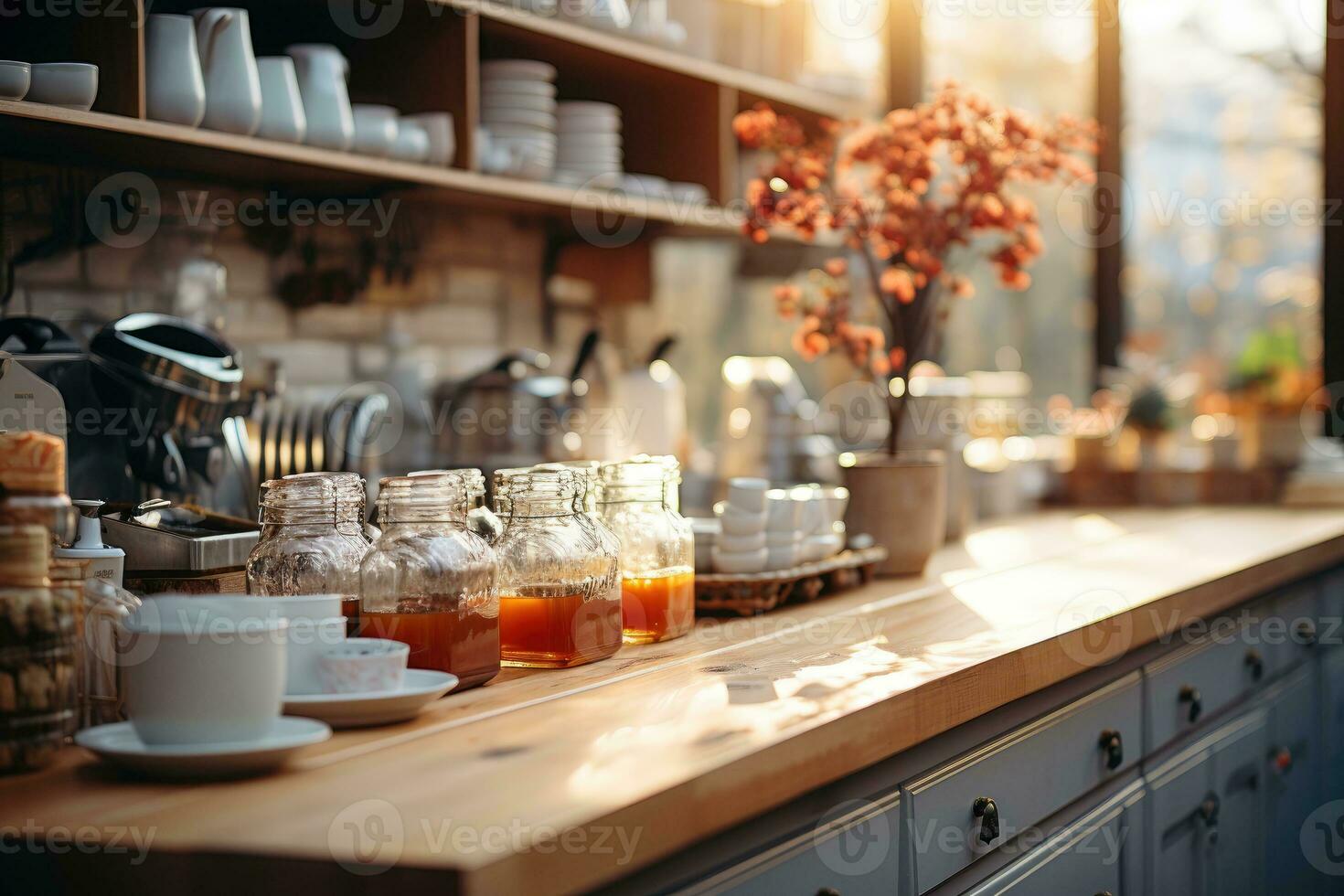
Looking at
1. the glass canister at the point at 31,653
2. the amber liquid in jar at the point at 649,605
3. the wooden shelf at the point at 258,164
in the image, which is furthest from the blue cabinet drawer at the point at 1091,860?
the wooden shelf at the point at 258,164

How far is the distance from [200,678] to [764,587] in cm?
85

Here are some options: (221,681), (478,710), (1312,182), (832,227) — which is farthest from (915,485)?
(1312,182)

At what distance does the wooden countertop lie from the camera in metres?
0.81

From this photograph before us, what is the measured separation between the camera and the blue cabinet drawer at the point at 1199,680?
181 centimetres

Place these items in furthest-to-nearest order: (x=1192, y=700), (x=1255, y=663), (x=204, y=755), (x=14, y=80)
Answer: (x=1255, y=663), (x=1192, y=700), (x=14, y=80), (x=204, y=755)

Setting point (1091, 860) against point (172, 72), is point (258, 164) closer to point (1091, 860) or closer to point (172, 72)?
point (172, 72)

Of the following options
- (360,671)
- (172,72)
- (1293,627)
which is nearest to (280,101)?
(172,72)

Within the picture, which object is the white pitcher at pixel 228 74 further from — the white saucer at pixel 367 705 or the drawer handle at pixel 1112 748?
the drawer handle at pixel 1112 748

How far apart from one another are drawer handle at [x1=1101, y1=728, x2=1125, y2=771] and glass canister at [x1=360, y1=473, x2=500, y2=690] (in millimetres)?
810

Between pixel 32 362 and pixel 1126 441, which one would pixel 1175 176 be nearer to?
pixel 1126 441

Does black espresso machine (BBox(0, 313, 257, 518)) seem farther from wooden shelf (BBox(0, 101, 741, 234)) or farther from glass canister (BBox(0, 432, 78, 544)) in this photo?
glass canister (BBox(0, 432, 78, 544))

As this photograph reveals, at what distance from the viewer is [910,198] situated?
203cm

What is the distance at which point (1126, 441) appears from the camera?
3355 millimetres

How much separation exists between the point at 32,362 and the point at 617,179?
3.62ft
